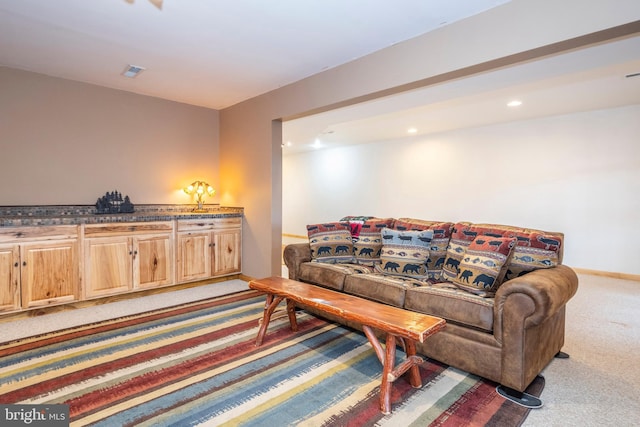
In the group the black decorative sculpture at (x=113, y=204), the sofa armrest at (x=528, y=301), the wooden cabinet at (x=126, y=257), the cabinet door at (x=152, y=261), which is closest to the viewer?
the sofa armrest at (x=528, y=301)

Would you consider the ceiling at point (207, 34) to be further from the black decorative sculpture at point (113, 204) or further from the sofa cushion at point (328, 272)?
the sofa cushion at point (328, 272)

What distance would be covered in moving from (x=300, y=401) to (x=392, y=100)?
3695 mm

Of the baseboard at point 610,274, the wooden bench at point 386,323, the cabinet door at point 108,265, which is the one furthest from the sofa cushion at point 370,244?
the baseboard at point 610,274

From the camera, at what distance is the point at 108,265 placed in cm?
365

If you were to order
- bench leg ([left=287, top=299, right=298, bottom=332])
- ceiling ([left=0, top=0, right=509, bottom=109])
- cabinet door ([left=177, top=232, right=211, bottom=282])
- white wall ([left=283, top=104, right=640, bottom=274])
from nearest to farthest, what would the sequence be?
ceiling ([left=0, top=0, right=509, bottom=109]) → bench leg ([left=287, top=299, right=298, bottom=332]) → cabinet door ([left=177, top=232, right=211, bottom=282]) → white wall ([left=283, top=104, right=640, bottom=274])

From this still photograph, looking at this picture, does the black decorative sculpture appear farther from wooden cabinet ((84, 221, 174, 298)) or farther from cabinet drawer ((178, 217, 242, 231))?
cabinet drawer ((178, 217, 242, 231))

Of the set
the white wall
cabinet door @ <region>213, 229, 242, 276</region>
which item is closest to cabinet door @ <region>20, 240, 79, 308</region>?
cabinet door @ <region>213, 229, 242, 276</region>

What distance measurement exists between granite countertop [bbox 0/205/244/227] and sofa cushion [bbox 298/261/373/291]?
5.78 feet

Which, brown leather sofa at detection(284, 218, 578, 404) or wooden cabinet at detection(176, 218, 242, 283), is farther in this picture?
wooden cabinet at detection(176, 218, 242, 283)

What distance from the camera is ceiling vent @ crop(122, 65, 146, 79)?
3.46 metres

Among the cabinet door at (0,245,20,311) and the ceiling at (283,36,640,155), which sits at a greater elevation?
the ceiling at (283,36,640,155)

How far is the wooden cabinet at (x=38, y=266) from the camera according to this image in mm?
3076

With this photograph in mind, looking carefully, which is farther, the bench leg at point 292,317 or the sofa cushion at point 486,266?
the bench leg at point 292,317

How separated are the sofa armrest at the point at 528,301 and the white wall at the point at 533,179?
14.3ft
